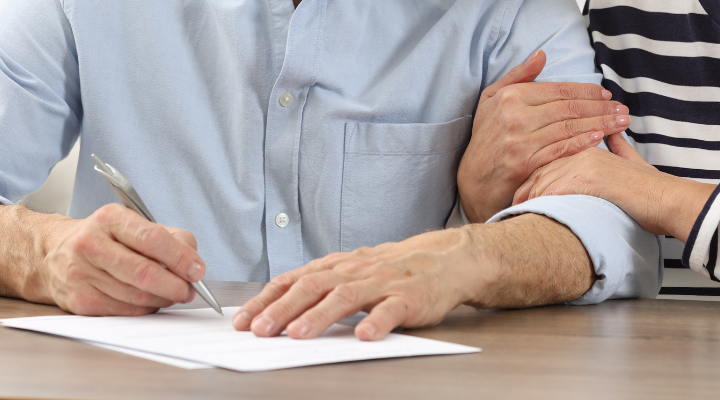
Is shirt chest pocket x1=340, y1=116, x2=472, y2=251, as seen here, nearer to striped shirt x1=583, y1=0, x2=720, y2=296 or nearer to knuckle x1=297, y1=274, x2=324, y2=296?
striped shirt x1=583, y1=0, x2=720, y2=296

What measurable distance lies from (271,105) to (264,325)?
671mm

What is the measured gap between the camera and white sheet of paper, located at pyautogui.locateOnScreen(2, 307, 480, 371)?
50cm

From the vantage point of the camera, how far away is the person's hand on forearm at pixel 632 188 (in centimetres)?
93

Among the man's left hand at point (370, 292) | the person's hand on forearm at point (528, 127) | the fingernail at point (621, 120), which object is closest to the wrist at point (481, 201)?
the person's hand on forearm at point (528, 127)

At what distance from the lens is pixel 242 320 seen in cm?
62

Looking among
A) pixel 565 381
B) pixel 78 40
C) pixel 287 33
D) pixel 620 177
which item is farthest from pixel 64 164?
pixel 565 381

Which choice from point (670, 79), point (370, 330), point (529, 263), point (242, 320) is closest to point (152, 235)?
point (242, 320)

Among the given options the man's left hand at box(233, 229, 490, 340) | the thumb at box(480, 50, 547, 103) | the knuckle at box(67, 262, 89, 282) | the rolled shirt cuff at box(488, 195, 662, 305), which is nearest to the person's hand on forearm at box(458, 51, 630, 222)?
the thumb at box(480, 50, 547, 103)

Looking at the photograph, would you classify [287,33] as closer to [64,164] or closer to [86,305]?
[86,305]

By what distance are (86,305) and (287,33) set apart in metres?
0.65

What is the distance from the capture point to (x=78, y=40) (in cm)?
120

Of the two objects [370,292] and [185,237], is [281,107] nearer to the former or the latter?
[185,237]

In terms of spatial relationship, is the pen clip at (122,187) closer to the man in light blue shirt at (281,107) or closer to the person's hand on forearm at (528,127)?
the man in light blue shirt at (281,107)

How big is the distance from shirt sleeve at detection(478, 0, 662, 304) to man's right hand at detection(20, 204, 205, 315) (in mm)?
471
